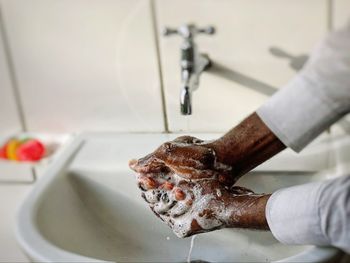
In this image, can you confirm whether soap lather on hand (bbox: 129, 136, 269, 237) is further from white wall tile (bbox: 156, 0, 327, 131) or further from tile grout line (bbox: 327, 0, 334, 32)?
tile grout line (bbox: 327, 0, 334, 32)

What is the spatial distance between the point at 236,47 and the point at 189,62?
0.06 meters

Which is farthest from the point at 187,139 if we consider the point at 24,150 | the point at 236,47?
the point at 24,150

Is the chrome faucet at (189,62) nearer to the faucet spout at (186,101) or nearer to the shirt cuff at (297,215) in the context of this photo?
the faucet spout at (186,101)

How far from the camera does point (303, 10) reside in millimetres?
559

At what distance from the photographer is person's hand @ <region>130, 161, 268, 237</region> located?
496mm

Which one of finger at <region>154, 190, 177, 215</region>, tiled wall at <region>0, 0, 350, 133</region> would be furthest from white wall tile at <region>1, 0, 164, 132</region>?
finger at <region>154, 190, 177, 215</region>

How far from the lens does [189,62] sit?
0.59 meters

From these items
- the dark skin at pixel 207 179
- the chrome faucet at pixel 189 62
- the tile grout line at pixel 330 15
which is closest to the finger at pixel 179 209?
the dark skin at pixel 207 179

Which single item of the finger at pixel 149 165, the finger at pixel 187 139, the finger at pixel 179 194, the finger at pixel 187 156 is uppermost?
the finger at pixel 187 139

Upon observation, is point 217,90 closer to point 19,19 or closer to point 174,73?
point 174,73

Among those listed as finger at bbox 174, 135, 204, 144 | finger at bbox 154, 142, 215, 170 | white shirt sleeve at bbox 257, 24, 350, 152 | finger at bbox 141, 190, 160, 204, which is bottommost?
finger at bbox 141, 190, 160, 204

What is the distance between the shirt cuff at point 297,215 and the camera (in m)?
0.45

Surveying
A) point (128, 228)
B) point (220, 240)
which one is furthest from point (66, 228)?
point (220, 240)

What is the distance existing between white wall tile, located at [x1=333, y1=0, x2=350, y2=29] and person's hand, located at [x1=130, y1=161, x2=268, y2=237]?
208 millimetres
